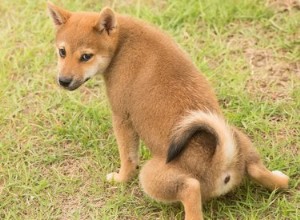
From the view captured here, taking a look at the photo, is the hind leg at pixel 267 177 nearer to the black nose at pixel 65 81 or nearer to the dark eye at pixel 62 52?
the black nose at pixel 65 81

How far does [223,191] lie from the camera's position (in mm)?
3789

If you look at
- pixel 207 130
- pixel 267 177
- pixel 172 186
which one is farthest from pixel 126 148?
pixel 267 177

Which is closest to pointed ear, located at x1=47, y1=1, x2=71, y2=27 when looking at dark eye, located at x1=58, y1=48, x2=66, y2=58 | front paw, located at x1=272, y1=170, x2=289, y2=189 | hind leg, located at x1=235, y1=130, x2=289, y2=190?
dark eye, located at x1=58, y1=48, x2=66, y2=58

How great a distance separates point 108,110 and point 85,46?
1.00m

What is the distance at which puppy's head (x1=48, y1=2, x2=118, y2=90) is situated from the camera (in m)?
3.97

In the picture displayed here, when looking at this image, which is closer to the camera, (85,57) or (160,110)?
(160,110)

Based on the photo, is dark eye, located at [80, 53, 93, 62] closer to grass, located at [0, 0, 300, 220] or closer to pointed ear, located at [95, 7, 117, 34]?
pointed ear, located at [95, 7, 117, 34]

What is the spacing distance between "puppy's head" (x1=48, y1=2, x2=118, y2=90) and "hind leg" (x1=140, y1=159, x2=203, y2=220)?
0.76 metres

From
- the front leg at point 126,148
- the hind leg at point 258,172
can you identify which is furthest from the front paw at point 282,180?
the front leg at point 126,148

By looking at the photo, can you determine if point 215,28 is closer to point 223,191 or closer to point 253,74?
point 253,74

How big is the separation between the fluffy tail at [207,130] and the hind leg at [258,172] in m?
0.25

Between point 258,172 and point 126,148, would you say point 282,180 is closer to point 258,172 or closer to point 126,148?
→ point 258,172

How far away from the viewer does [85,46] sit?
13.0 ft

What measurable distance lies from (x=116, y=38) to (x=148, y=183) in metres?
1.00
